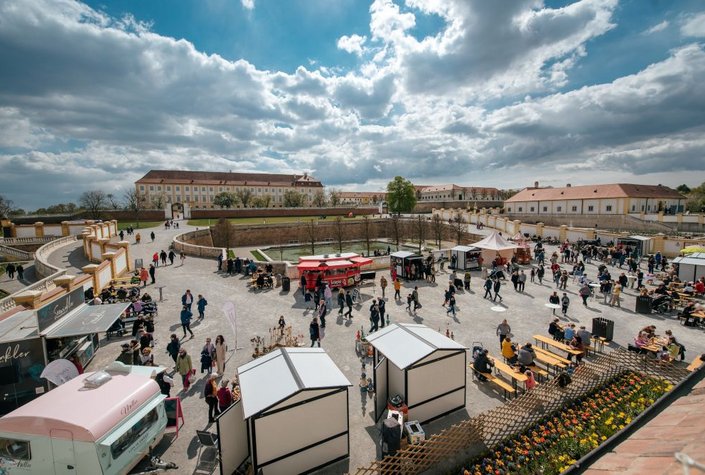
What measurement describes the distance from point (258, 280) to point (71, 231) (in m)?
33.7

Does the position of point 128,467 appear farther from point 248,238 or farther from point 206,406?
point 248,238

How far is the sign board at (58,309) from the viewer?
8523 mm

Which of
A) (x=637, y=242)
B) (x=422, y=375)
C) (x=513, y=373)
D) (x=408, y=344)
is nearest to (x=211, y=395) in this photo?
(x=408, y=344)

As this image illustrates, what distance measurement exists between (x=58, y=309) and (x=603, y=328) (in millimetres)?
16849

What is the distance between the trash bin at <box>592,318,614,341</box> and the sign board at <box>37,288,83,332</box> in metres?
16.6

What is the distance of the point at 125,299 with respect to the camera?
1566cm

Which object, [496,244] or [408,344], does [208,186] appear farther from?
[408,344]

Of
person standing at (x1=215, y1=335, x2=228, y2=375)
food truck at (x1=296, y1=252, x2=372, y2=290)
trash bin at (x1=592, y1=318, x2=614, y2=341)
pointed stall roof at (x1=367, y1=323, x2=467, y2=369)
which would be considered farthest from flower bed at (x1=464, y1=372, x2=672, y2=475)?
food truck at (x1=296, y1=252, x2=372, y2=290)

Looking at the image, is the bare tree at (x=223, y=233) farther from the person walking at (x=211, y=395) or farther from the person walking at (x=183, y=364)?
the person walking at (x=211, y=395)

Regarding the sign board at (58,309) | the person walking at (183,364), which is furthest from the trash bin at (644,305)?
the sign board at (58,309)

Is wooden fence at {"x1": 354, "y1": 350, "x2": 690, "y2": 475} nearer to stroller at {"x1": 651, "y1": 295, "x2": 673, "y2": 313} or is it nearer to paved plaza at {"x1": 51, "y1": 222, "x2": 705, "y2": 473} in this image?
paved plaza at {"x1": 51, "y1": 222, "x2": 705, "y2": 473}

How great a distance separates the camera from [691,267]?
58.7ft

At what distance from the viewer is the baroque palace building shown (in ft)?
310

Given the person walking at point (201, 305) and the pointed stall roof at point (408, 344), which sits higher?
the pointed stall roof at point (408, 344)
